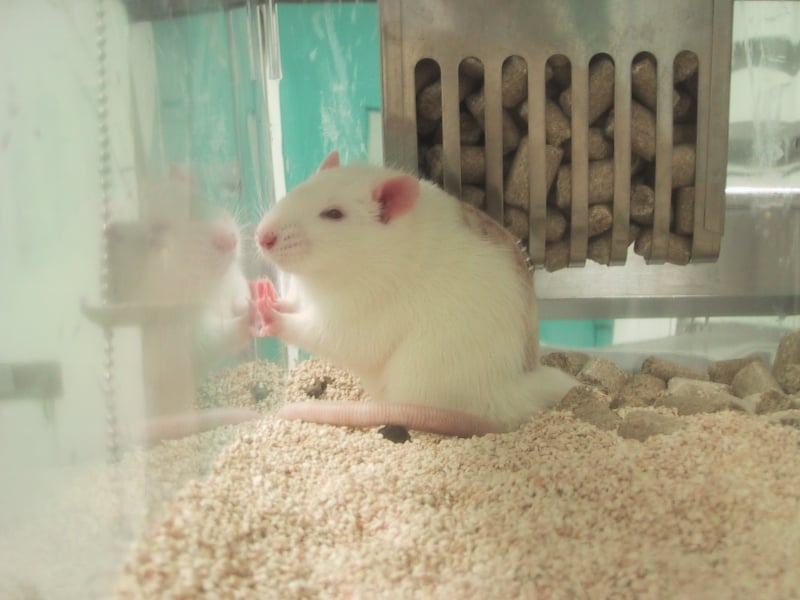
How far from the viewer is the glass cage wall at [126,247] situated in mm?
1008

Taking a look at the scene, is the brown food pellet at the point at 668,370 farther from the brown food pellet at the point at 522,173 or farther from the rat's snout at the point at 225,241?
the rat's snout at the point at 225,241

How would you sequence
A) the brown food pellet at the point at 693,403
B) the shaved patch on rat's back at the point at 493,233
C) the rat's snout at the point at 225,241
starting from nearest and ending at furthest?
1. the rat's snout at the point at 225,241
2. the brown food pellet at the point at 693,403
3. the shaved patch on rat's back at the point at 493,233

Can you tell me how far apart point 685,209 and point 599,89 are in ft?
2.00

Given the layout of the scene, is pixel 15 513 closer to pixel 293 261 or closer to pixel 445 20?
pixel 293 261


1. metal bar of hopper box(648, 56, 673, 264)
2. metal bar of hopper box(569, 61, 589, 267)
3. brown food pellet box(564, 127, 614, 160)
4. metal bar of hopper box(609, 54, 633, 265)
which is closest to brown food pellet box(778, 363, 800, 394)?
metal bar of hopper box(648, 56, 673, 264)

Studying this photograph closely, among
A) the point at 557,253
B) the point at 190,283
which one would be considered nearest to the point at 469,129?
the point at 557,253

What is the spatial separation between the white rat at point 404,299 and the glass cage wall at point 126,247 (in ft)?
0.77

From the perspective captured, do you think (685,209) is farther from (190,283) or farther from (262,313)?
(190,283)

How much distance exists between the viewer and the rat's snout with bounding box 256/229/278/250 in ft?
7.16

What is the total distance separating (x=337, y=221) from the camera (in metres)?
2.27

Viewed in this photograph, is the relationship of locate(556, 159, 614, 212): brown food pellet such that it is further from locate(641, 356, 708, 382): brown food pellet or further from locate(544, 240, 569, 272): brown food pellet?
locate(641, 356, 708, 382): brown food pellet

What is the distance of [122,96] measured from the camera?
1326mm

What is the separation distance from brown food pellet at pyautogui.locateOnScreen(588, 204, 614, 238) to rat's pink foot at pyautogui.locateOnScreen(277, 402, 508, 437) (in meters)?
1.01

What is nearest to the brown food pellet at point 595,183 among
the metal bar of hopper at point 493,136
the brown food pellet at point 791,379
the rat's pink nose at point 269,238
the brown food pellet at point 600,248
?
the brown food pellet at point 600,248
